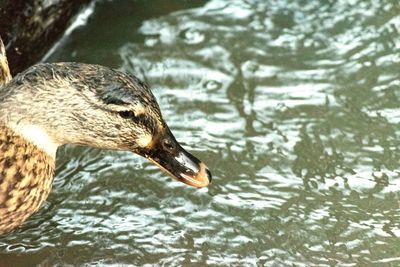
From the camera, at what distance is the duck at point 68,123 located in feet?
10.8

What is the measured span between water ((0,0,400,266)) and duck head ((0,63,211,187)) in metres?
0.67

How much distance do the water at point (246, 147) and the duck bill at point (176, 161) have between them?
491 mm

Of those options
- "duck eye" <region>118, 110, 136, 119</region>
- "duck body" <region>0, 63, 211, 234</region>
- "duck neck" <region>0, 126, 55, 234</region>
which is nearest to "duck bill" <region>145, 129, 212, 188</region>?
"duck body" <region>0, 63, 211, 234</region>

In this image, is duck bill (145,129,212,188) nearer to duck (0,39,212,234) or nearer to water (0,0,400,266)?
duck (0,39,212,234)

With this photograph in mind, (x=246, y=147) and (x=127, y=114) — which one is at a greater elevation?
(x=127, y=114)

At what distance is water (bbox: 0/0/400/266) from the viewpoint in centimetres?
388

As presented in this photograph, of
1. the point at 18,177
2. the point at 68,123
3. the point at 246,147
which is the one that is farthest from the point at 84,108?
the point at 246,147

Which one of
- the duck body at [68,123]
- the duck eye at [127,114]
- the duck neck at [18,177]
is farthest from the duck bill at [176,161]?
the duck neck at [18,177]

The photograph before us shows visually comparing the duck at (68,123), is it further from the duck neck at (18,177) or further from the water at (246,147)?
the water at (246,147)

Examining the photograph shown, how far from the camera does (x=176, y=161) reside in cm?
351

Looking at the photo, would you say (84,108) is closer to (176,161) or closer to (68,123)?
(68,123)

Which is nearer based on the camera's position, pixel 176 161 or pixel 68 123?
pixel 68 123

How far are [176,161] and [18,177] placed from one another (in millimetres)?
680

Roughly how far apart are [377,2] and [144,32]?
1.55 meters
